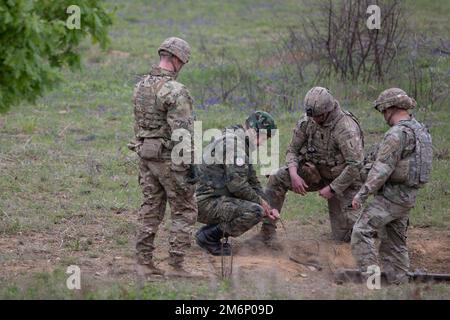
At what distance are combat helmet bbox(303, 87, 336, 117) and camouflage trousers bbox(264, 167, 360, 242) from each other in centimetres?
83

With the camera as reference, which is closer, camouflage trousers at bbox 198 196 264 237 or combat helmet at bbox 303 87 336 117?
camouflage trousers at bbox 198 196 264 237

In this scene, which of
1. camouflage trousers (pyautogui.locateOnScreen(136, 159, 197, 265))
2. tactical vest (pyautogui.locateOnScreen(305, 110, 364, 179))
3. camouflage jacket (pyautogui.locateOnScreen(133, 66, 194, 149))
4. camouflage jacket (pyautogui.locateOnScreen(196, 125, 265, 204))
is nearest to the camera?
camouflage jacket (pyautogui.locateOnScreen(133, 66, 194, 149))

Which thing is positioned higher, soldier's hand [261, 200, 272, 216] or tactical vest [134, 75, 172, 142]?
tactical vest [134, 75, 172, 142]

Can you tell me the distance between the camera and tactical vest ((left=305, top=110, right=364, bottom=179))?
9.31 m

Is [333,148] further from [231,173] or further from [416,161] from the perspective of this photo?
[416,161]

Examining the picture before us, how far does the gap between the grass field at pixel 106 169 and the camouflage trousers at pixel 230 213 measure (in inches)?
35.8

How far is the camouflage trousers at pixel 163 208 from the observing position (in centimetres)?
796

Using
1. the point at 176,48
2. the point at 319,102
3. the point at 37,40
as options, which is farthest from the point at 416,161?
the point at 37,40

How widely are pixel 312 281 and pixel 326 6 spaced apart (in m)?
9.70

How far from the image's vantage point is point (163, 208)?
8195mm

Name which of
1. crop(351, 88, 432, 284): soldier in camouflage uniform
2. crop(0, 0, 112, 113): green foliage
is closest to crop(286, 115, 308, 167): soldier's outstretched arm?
crop(351, 88, 432, 284): soldier in camouflage uniform

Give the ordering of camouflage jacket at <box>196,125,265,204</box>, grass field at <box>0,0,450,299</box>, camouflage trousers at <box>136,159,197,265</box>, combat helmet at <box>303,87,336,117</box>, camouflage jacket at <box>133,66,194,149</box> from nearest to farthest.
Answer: grass field at <box>0,0,450,299</box>, camouflage jacket at <box>133,66,194,149</box>, camouflage trousers at <box>136,159,197,265</box>, camouflage jacket at <box>196,125,265,204</box>, combat helmet at <box>303,87,336,117</box>

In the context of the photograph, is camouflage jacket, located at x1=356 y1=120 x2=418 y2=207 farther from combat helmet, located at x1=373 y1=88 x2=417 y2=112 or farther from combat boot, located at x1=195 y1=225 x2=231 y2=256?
combat boot, located at x1=195 y1=225 x2=231 y2=256

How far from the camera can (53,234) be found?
31.3ft
